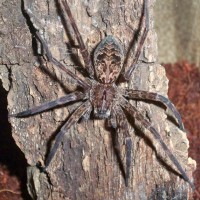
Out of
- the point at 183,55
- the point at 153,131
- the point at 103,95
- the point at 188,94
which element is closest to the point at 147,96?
the point at 153,131

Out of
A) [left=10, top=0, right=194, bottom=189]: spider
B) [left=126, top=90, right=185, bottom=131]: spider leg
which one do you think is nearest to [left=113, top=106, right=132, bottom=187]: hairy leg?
[left=10, top=0, right=194, bottom=189]: spider

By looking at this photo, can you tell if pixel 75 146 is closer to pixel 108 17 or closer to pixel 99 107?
pixel 99 107

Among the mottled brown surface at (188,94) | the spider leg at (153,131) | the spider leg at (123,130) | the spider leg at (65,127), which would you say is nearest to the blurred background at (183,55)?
the mottled brown surface at (188,94)

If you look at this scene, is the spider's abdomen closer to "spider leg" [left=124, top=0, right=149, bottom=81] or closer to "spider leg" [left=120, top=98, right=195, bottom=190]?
"spider leg" [left=120, top=98, right=195, bottom=190]

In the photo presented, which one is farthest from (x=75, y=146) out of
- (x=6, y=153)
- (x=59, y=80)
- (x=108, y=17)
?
(x=6, y=153)

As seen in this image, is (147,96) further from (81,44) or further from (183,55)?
(183,55)

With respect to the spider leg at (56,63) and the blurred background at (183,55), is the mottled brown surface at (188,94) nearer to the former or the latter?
the blurred background at (183,55)
